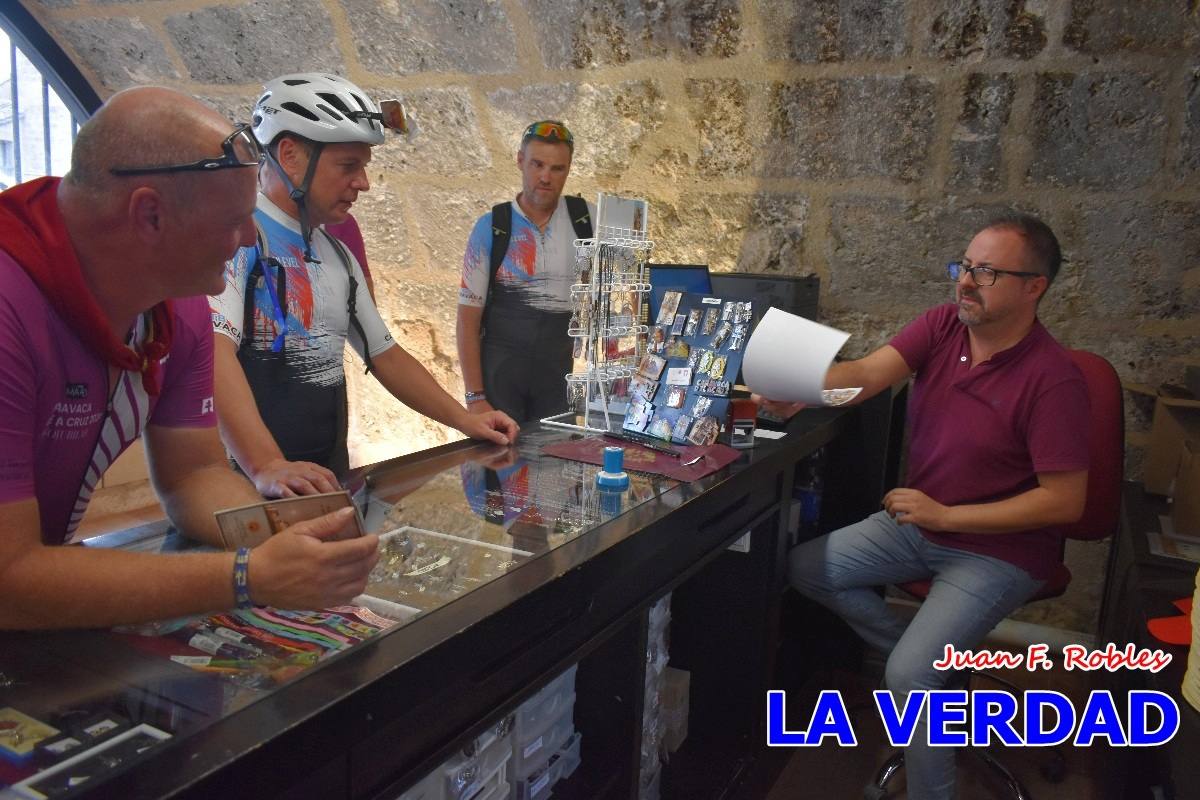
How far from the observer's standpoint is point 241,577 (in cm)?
103

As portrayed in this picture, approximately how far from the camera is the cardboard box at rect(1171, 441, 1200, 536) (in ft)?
7.49

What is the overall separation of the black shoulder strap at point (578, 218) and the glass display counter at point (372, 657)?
151 cm

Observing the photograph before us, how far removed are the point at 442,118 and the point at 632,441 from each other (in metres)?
2.36

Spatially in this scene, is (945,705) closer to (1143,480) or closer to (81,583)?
(1143,480)

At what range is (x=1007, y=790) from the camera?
7.93ft

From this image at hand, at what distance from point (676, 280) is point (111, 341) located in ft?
5.07

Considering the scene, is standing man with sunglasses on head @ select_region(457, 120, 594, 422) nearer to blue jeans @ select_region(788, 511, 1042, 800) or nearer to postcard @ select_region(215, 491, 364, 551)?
blue jeans @ select_region(788, 511, 1042, 800)

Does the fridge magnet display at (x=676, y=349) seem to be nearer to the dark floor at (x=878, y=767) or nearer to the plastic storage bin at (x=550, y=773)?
the plastic storage bin at (x=550, y=773)

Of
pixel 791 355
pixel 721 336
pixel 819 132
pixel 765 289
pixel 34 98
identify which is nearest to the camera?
pixel 791 355

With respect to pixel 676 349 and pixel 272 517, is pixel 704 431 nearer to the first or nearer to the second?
pixel 676 349

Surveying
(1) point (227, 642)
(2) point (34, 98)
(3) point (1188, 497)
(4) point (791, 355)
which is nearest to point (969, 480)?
(3) point (1188, 497)

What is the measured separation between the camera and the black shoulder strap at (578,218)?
312 centimetres

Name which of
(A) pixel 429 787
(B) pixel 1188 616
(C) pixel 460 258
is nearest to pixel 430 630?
(A) pixel 429 787

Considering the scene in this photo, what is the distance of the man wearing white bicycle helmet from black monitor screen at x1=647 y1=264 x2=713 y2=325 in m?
0.57
